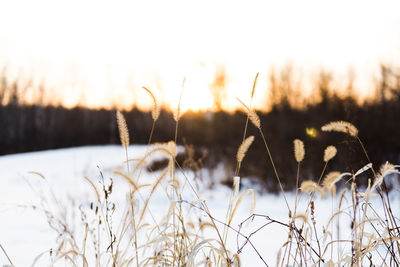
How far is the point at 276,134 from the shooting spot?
9.80m

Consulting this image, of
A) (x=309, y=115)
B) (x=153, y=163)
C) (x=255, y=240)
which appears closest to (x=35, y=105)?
(x=153, y=163)

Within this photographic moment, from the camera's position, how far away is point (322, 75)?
14.2 metres

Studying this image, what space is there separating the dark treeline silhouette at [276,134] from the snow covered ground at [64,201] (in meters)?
0.93

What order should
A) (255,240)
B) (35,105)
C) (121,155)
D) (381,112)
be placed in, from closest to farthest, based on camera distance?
(255,240) < (381,112) < (121,155) < (35,105)

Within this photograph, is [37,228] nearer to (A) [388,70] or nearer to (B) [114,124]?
(A) [388,70]

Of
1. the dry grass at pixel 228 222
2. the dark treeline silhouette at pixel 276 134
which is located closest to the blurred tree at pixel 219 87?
the dark treeline silhouette at pixel 276 134

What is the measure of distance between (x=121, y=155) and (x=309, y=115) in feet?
17.1

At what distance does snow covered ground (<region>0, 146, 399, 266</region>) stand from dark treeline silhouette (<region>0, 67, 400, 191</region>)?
930 millimetres

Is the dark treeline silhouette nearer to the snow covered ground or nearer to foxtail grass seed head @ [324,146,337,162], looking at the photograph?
foxtail grass seed head @ [324,146,337,162]

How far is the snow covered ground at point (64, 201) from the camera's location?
3.38 m

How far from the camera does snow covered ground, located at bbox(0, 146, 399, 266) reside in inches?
133

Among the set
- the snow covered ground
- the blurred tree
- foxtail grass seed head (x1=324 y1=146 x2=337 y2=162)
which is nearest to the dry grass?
foxtail grass seed head (x1=324 y1=146 x2=337 y2=162)

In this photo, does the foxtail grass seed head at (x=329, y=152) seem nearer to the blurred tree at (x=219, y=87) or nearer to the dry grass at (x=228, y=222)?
the dry grass at (x=228, y=222)

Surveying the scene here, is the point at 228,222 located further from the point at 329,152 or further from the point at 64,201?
the point at 64,201
